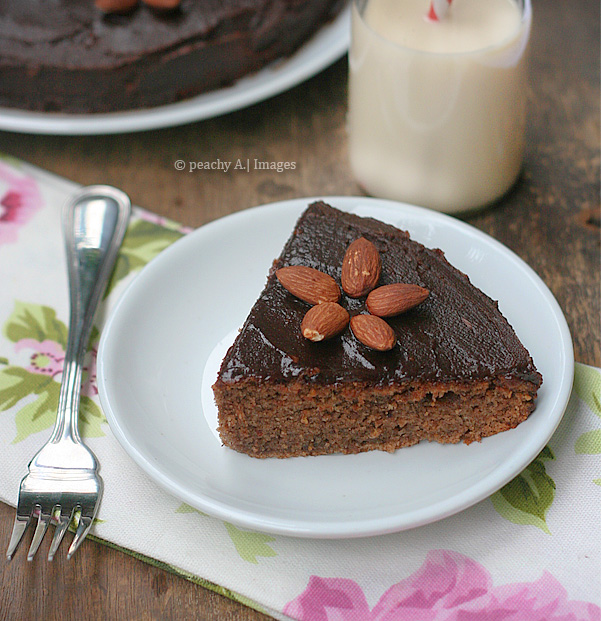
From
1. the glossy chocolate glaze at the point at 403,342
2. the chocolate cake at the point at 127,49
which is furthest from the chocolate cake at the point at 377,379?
the chocolate cake at the point at 127,49

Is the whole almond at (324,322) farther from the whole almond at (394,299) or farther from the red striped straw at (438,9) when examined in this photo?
the red striped straw at (438,9)

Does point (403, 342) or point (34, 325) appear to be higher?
point (403, 342)

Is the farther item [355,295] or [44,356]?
[44,356]

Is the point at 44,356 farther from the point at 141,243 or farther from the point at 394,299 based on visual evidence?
the point at 394,299

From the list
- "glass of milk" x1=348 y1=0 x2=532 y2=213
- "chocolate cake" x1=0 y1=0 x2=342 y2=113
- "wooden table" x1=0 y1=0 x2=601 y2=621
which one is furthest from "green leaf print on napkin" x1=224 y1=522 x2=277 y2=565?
"chocolate cake" x1=0 y1=0 x2=342 y2=113

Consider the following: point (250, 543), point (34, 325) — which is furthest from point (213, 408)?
point (34, 325)

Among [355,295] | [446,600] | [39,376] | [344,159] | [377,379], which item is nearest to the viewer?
[446,600]

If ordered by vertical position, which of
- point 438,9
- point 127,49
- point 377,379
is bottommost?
point 377,379
